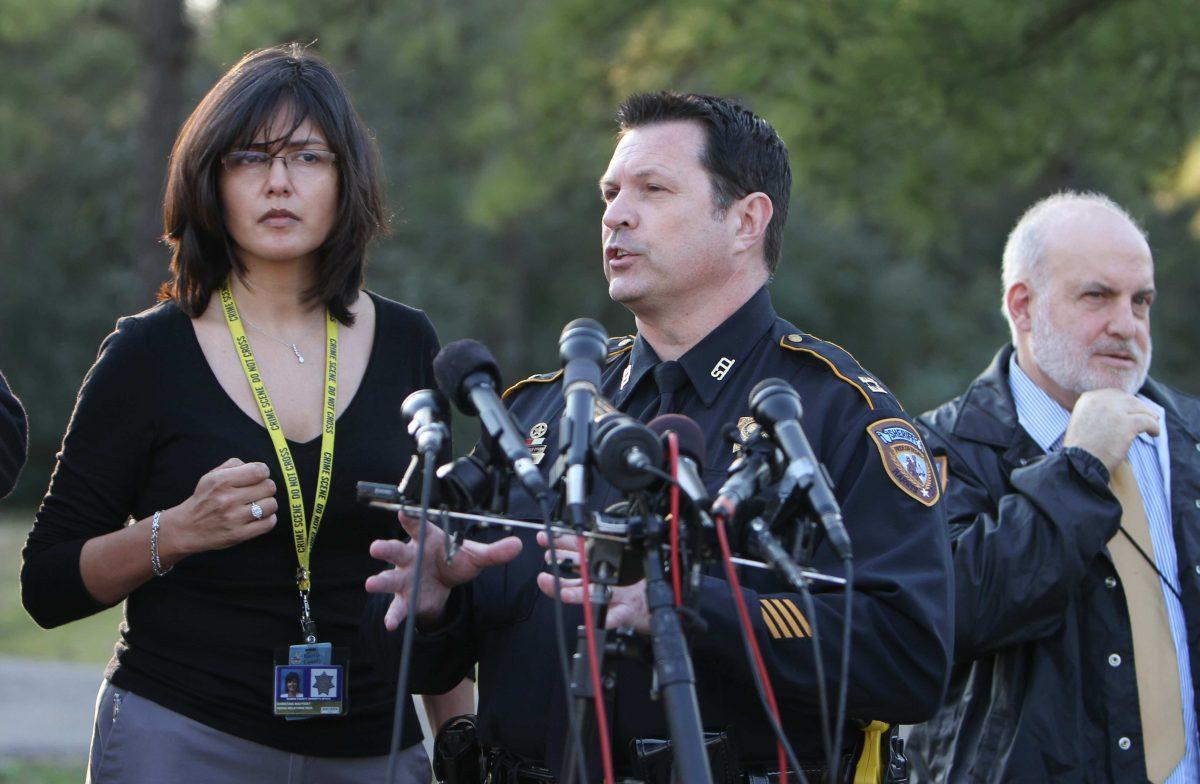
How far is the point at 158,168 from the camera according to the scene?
10977 mm

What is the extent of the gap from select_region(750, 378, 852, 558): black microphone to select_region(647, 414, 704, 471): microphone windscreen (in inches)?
4.5

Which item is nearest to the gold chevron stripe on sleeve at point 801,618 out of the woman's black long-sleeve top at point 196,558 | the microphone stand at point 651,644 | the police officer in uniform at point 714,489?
the police officer in uniform at point 714,489

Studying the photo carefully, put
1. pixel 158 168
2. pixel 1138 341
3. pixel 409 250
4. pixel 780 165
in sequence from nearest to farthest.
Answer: pixel 780 165 < pixel 1138 341 < pixel 158 168 < pixel 409 250

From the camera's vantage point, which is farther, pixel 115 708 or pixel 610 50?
pixel 610 50

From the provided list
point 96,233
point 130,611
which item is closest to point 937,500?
point 130,611

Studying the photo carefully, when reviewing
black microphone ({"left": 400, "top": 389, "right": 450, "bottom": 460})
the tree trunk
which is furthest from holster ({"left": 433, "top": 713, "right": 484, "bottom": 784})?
the tree trunk

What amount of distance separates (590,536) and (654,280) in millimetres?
1194

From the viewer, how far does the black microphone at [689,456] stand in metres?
2.60

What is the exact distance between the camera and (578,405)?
104 inches

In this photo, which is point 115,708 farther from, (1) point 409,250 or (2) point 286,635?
(1) point 409,250

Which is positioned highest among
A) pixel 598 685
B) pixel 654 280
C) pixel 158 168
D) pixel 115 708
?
pixel 158 168

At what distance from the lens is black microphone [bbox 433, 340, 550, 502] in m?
2.68

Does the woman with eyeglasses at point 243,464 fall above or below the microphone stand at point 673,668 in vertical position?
above

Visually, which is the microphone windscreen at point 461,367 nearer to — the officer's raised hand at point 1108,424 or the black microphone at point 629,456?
the black microphone at point 629,456
